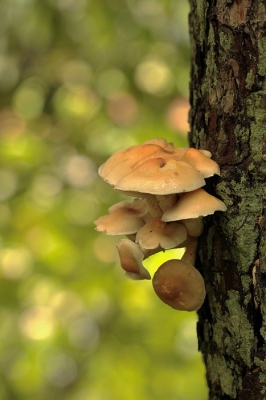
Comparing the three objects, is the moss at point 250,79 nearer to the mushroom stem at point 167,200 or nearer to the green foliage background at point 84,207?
the mushroom stem at point 167,200

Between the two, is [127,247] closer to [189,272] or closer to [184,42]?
[189,272]

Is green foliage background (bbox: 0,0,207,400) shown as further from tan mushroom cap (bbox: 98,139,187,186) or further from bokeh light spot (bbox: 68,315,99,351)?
tan mushroom cap (bbox: 98,139,187,186)

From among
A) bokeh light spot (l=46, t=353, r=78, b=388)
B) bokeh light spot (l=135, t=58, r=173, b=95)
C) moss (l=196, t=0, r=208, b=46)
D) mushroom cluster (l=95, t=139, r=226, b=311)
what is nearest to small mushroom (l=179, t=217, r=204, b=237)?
mushroom cluster (l=95, t=139, r=226, b=311)

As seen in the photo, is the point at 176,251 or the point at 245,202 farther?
the point at 176,251

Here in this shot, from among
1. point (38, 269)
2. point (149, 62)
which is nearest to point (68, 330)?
point (38, 269)

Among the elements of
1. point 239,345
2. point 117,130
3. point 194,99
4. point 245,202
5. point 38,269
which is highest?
point 194,99

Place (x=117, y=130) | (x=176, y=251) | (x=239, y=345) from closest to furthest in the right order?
(x=239, y=345)
(x=176, y=251)
(x=117, y=130)

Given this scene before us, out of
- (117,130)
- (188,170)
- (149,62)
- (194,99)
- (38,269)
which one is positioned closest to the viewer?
(188,170)
